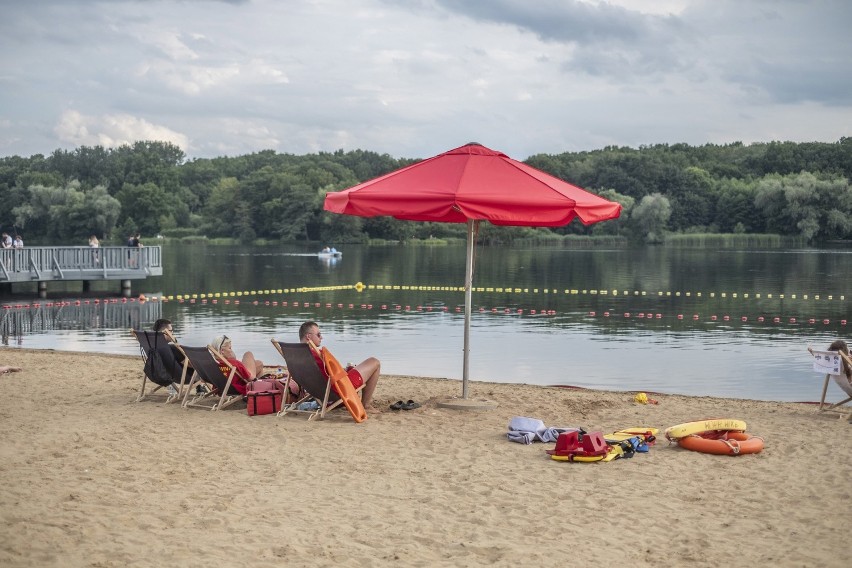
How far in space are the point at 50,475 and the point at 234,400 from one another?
10.8ft

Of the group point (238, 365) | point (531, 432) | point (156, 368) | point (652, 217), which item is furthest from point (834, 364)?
point (652, 217)

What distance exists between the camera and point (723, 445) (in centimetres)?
855

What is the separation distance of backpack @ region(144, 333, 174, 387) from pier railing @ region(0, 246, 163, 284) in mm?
23227

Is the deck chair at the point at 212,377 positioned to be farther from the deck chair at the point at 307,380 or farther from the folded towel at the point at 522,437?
the folded towel at the point at 522,437

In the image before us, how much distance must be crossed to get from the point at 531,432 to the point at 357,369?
215 centimetres

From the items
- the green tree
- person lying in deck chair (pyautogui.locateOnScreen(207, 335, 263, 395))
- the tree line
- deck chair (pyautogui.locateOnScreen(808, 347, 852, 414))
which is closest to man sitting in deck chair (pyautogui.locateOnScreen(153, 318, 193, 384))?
person lying in deck chair (pyautogui.locateOnScreen(207, 335, 263, 395))

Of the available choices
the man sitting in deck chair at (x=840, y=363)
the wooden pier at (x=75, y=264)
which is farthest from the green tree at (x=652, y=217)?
the man sitting in deck chair at (x=840, y=363)

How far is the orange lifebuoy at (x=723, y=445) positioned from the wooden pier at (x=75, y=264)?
1101 inches

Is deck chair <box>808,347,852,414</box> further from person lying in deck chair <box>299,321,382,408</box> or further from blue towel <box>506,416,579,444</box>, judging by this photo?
person lying in deck chair <box>299,321,382,408</box>

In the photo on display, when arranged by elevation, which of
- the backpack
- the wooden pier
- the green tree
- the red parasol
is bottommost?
the backpack

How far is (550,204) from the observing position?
32.0ft

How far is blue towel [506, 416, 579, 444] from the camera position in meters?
9.00

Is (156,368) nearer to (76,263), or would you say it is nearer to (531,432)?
(531,432)

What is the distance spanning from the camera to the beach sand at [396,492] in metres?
5.86
